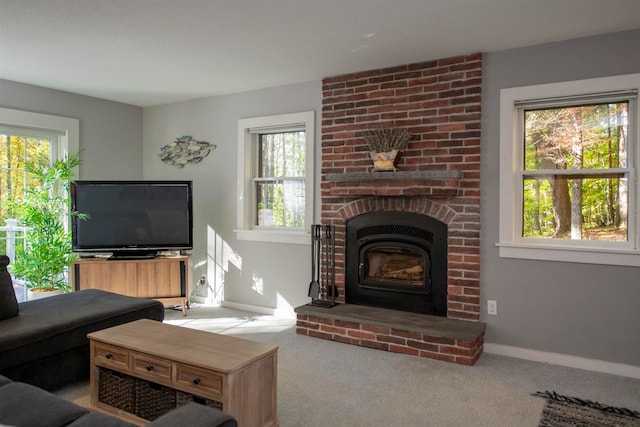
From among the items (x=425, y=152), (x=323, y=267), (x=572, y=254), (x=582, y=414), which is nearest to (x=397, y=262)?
(x=323, y=267)

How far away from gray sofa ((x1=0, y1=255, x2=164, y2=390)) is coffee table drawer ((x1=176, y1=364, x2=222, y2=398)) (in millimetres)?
982

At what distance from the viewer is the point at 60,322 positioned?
8.83 feet

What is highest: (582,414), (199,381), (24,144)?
(24,144)

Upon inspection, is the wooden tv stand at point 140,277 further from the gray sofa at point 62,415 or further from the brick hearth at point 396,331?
the gray sofa at point 62,415

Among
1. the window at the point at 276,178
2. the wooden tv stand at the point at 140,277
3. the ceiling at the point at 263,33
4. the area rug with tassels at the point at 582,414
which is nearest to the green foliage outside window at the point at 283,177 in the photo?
the window at the point at 276,178

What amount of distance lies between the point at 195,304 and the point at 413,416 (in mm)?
3248

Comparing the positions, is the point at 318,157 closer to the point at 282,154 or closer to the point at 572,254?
the point at 282,154

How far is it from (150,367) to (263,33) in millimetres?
2241

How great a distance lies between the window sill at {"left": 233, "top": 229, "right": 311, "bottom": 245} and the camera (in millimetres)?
4402

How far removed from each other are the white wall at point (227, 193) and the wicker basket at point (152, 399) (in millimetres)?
2202

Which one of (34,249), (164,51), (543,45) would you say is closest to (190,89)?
(164,51)

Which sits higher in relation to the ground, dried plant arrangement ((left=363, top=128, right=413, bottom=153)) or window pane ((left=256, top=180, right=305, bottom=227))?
dried plant arrangement ((left=363, top=128, right=413, bottom=153))

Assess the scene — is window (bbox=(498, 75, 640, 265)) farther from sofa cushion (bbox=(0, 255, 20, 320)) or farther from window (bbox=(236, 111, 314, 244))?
sofa cushion (bbox=(0, 255, 20, 320))

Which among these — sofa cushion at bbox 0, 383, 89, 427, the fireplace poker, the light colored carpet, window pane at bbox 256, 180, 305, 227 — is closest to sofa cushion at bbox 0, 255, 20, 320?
the light colored carpet
